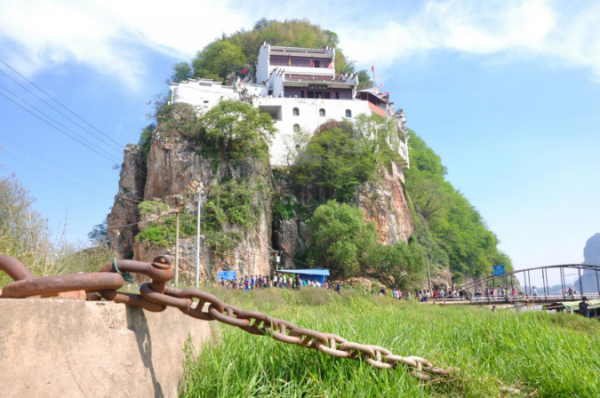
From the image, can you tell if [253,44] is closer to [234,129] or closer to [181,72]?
[181,72]

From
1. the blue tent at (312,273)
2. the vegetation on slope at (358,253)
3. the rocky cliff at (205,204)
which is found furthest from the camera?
the vegetation on slope at (358,253)

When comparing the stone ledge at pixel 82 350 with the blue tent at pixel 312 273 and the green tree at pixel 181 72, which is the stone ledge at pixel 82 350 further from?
the green tree at pixel 181 72

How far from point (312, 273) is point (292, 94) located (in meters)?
26.2

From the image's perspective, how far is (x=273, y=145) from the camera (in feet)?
153

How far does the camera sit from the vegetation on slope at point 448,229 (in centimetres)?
5525

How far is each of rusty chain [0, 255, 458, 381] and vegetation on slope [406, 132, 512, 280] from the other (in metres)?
49.4

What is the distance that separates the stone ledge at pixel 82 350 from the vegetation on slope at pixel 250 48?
199 feet

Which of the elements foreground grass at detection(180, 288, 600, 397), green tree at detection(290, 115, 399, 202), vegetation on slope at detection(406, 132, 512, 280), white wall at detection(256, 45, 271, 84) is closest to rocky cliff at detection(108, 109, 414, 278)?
green tree at detection(290, 115, 399, 202)

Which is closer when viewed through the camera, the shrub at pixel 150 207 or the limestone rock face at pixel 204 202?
the limestone rock face at pixel 204 202

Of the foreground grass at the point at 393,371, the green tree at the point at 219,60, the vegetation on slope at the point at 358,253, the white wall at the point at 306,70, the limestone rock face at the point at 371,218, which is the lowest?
the foreground grass at the point at 393,371

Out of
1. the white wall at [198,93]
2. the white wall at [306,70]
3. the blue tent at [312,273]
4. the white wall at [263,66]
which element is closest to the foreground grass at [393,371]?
the blue tent at [312,273]

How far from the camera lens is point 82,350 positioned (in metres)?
1.60

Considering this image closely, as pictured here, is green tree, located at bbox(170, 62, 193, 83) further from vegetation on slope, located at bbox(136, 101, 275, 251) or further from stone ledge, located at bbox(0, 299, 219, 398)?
stone ledge, located at bbox(0, 299, 219, 398)

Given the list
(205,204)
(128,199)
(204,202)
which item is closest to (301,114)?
(204,202)
